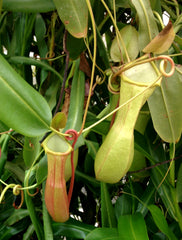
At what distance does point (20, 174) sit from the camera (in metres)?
0.71

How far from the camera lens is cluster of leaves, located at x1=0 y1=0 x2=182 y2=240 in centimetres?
41

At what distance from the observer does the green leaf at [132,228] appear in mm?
576

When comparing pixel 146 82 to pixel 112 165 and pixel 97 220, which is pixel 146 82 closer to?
pixel 112 165

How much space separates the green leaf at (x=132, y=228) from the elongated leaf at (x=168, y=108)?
0.21 meters

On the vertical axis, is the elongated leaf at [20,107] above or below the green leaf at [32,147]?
above

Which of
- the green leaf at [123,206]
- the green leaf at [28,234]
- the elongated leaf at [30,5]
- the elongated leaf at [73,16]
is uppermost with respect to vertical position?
the elongated leaf at [30,5]

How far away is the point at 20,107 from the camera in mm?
389

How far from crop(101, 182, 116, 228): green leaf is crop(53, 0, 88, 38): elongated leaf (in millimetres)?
347

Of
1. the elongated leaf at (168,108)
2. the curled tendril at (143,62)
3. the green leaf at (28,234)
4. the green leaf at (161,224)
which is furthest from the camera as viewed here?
the green leaf at (28,234)

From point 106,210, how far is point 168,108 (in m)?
0.30

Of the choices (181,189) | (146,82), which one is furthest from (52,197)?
(181,189)

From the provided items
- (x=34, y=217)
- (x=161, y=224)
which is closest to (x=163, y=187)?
(x=161, y=224)

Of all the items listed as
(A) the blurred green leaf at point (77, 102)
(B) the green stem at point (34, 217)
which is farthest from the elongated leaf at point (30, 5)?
(B) the green stem at point (34, 217)

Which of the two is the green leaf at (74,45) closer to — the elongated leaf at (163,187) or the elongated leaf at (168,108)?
the elongated leaf at (168,108)
